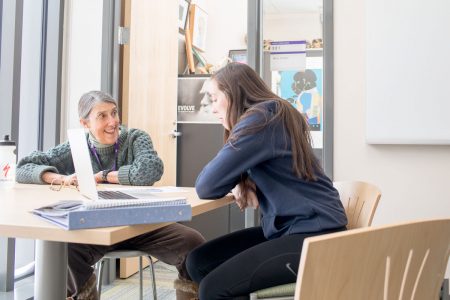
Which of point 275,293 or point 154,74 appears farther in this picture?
point 154,74

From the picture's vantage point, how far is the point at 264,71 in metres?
2.46

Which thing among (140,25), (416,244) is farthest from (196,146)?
(416,244)

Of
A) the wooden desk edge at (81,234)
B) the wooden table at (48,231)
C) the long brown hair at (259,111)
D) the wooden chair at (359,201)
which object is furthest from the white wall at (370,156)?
the wooden desk edge at (81,234)

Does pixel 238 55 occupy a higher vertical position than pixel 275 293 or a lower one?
higher

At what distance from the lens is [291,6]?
2.42m

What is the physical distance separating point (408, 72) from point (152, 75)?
1675mm

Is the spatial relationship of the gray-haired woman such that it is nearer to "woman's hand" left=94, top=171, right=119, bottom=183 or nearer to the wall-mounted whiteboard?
"woman's hand" left=94, top=171, right=119, bottom=183

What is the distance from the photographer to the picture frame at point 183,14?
373 centimetres

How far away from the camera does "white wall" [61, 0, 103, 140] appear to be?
2.71m

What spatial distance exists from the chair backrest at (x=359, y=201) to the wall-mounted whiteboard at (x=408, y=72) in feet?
2.19

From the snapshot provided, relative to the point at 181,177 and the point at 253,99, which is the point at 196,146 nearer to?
the point at 181,177

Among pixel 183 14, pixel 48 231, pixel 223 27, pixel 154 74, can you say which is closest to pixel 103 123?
pixel 48 231

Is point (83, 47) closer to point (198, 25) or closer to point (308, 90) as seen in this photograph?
point (308, 90)

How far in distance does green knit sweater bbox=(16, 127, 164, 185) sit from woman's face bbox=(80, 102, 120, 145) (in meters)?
0.05
